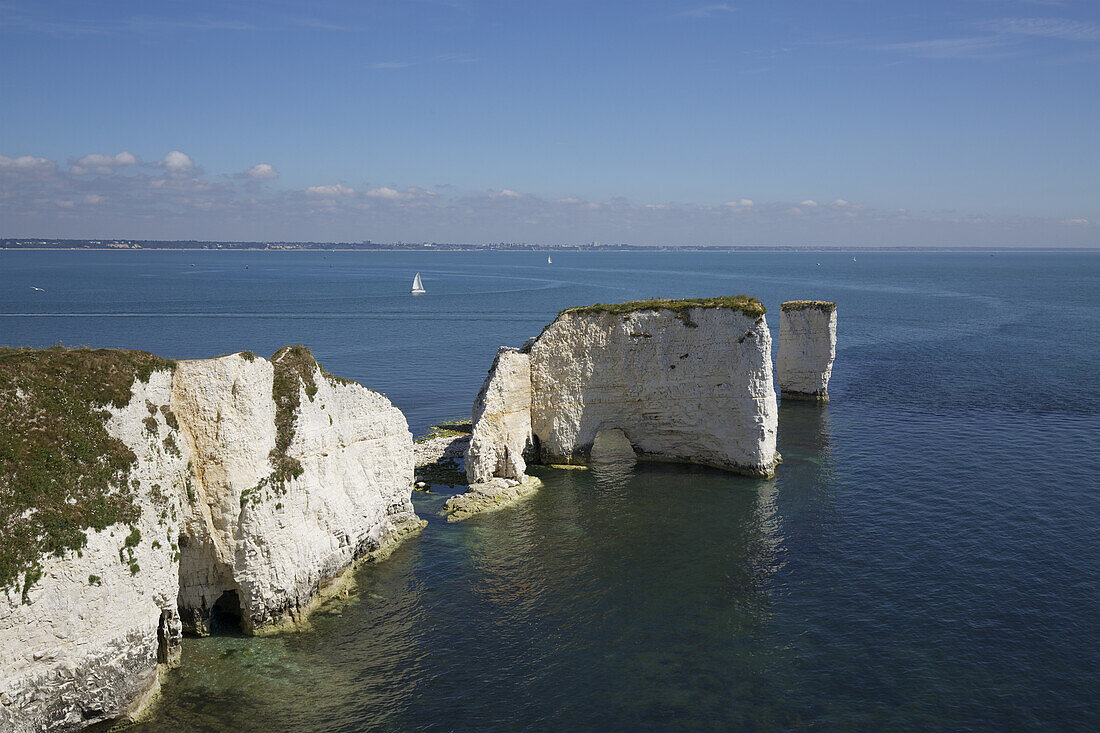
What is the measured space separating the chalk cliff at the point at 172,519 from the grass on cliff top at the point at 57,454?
0.05 m

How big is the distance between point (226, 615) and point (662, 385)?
1023 inches

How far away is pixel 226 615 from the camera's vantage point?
25.9m

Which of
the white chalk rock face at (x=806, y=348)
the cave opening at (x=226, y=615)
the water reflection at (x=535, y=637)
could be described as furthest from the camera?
the white chalk rock face at (x=806, y=348)

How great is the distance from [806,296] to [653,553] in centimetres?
12871

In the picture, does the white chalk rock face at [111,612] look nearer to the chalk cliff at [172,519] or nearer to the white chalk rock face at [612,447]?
the chalk cliff at [172,519]

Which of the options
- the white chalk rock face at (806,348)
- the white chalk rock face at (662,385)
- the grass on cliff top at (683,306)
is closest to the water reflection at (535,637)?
the white chalk rock face at (662,385)

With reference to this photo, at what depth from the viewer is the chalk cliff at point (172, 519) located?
1836cm

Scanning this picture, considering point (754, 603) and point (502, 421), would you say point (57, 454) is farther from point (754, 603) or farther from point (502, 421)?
point (502, 421)

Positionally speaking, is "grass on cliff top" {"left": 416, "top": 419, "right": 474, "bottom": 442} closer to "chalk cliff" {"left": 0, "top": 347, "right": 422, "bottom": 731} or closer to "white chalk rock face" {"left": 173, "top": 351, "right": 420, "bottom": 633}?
"chalk cliff" {"left": 0, "top": 347, "right": 422, "bottom": 731}

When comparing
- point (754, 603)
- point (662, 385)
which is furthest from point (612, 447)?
point (754, 603)

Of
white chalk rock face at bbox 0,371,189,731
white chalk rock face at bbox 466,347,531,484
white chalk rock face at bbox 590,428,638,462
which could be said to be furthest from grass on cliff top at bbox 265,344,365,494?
white chalk rock face at bbox 590,428,638,462

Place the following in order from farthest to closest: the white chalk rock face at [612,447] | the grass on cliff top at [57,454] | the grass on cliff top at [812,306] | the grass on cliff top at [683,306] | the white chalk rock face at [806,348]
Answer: the white chalk rock face at [806,348] → the grass on cliff top at [812,306] → the white chalk rock face at [612,447] → the grass on cliff top at [683,306] → the grass on cliff top at [57,454]

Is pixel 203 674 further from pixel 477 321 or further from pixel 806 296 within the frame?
pixel 806 296

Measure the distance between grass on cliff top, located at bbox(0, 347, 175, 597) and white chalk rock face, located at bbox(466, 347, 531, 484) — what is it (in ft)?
65.2
